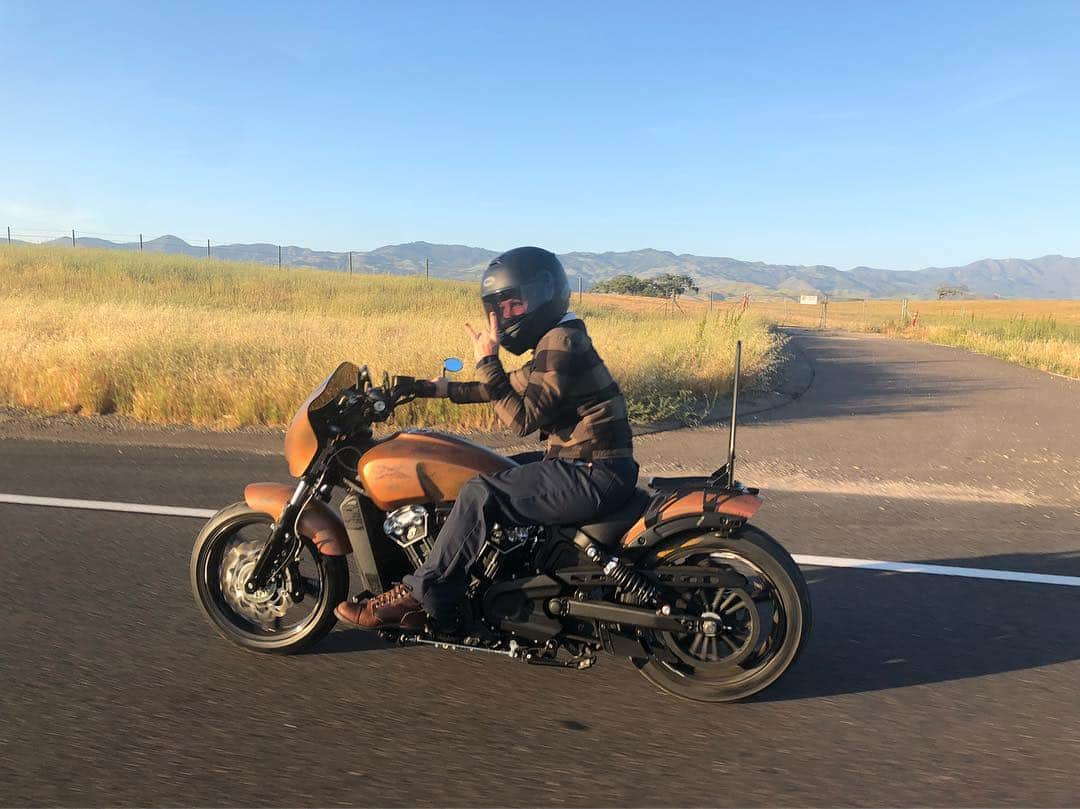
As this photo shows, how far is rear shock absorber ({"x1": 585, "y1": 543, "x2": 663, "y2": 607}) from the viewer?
3422 mm

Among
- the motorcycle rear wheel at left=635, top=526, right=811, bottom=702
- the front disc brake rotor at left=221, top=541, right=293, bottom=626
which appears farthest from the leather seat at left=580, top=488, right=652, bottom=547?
the front disc brake rotor at left=221, top=541, right=293, bottom=626

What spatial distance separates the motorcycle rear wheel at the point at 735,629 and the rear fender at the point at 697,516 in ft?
0.24

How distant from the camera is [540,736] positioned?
10.4 feet

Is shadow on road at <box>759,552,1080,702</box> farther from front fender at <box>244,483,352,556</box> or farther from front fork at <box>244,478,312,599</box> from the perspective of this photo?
front fork at <box>244,478,312,599</box>

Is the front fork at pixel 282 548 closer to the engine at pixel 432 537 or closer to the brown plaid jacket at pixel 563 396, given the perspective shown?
the engine at pixel 432 537

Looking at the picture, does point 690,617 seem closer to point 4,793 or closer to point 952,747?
point 952,747

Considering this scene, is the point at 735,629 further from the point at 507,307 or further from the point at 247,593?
the point at 247,593

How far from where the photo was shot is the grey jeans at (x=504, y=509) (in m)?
3.43

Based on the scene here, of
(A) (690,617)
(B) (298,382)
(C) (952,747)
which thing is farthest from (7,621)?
(B) (298,382)

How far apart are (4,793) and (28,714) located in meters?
0.57

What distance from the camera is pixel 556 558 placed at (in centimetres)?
353

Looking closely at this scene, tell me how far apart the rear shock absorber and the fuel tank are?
1.76 ft

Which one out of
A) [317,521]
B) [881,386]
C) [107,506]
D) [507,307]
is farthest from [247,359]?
[881,386]

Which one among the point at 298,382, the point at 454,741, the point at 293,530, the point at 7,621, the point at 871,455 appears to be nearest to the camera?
the point at 454,741
